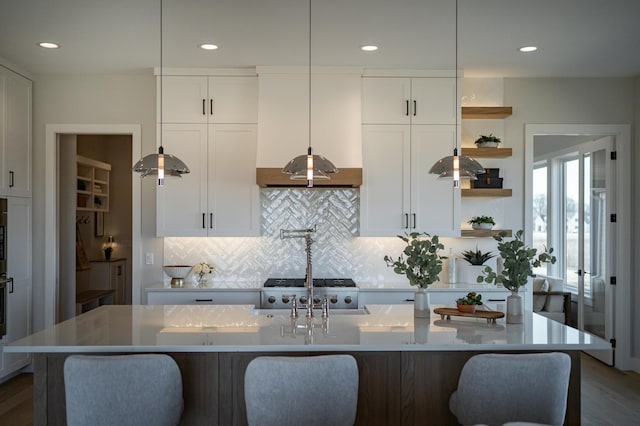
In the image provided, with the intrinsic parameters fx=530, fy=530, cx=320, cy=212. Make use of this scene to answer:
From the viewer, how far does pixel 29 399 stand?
4281 mm

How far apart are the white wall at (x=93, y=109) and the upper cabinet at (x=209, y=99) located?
1.22 feet

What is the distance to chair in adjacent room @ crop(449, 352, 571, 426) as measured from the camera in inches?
87.2

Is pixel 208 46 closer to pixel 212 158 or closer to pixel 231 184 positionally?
pixel 212 158

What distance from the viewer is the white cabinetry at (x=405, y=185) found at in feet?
15.9

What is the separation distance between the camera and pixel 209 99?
191 inches

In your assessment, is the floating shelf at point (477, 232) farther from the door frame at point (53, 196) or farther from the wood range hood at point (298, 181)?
the door frame at point (53, 196)

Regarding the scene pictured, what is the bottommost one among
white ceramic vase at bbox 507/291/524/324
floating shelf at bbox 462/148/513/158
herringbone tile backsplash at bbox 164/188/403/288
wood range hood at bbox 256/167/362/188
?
white ceramic vase at bbox 507/291/524/324

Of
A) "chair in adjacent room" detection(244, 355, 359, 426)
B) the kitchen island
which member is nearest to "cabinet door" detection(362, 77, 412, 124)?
the kitchen island

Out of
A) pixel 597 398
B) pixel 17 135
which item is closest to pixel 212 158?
pixel 17 135

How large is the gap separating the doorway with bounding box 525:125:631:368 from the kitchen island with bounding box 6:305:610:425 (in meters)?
2.72

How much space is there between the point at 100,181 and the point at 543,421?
6.78 meters

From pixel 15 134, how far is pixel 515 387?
463cm

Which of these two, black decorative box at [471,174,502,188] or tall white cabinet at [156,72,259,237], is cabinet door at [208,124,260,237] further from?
black decorative box at [471,174,502,188]

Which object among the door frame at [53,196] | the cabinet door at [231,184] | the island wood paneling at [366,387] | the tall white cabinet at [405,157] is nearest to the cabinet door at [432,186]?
the tall white cabinet at [405,157]
